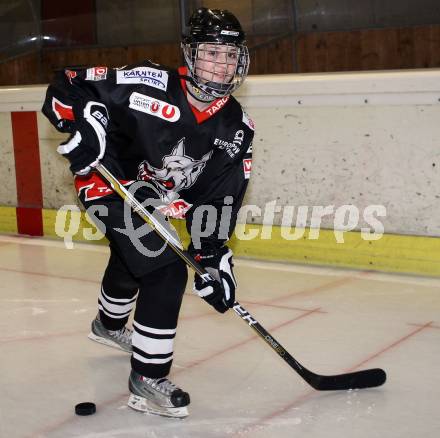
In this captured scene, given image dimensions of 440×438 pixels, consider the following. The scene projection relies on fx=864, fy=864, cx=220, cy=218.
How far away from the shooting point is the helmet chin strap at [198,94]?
7.22 ft

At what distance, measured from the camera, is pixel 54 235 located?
4.69 metres

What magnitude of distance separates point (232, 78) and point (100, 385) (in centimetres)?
92

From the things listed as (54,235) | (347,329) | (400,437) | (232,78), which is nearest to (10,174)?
(54,235)

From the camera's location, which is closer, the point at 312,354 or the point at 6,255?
the point at 312,354

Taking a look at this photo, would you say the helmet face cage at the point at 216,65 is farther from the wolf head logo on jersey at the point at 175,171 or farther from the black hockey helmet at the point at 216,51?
the wolf head logo on jersey at the point at 175,171

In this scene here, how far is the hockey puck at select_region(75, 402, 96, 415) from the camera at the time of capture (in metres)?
2.15

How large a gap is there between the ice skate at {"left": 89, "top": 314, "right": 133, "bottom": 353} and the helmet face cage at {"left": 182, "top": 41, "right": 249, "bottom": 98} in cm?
86

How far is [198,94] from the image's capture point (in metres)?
2.21

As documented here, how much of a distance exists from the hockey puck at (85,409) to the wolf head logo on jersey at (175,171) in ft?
2.04

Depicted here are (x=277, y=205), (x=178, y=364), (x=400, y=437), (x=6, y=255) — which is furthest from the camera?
(x=6, y=255)

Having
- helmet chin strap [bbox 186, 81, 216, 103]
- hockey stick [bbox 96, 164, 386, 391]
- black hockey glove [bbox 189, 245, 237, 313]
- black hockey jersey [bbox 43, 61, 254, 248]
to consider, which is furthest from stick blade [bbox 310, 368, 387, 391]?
helmet chin strap [bbox 186, 81, 216, 103]

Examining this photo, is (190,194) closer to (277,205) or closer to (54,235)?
(277,205)

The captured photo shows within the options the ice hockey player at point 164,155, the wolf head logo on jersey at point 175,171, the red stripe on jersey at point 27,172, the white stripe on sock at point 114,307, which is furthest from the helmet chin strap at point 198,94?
the red stripe on jersey at point 27,172

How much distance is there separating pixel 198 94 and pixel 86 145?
31 cm
